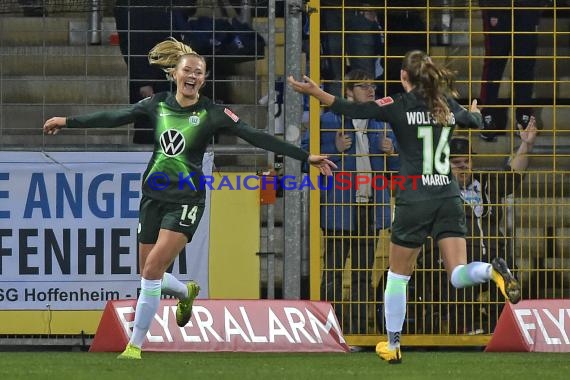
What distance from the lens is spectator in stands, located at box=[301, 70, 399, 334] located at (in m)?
13.7

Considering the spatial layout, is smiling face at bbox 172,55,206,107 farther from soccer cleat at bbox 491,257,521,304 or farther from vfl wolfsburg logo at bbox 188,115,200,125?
soccer cleat at bbox 491,257,521,304

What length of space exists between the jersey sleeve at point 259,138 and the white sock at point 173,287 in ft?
3.64

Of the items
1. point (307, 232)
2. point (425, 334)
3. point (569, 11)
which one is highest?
point (569, 11)

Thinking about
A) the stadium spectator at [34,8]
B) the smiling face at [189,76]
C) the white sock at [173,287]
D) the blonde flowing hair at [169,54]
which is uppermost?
the stadium spectator at [34,8]

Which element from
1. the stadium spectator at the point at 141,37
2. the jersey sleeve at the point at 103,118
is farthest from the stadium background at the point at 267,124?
the jersey sleeve at the point at 103,118

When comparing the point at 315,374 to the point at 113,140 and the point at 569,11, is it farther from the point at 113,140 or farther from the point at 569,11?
the point at 569,11

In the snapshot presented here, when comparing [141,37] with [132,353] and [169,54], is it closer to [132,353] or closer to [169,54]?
[169,54]

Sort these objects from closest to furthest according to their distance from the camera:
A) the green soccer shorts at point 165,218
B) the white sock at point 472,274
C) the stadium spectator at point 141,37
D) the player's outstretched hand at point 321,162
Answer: the white sock at point 472,274
the player's outstretched hand at point 321,162
the green soccer shorts at point 165,218
the stadium spectator at point 141,37

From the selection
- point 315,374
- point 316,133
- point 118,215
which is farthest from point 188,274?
point 315,374

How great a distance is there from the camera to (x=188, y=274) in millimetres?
13406

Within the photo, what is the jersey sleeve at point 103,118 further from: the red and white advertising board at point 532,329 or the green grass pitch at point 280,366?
the red and white advertising board at point 532,329

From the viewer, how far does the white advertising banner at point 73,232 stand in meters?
13.3

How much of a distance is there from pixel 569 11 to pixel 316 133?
2639 mm

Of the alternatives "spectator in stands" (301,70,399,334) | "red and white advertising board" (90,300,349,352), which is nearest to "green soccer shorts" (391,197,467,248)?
"red and white advertising board" (90,300,349,352)
